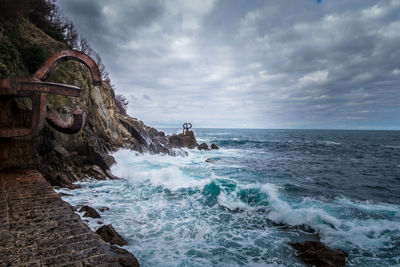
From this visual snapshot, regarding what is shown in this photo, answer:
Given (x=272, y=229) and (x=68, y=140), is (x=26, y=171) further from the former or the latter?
(x=272, y=229)

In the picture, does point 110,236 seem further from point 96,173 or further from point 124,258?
point 96,173

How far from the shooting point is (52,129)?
7543mm

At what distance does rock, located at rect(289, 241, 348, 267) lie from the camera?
14.8 ft

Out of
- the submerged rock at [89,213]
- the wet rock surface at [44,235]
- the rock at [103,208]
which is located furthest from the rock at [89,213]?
the wet rock surface at [44,235]

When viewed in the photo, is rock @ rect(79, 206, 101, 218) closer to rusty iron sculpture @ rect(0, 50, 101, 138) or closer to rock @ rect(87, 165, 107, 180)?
rusty iron sculpture @ rect(0, 50, 101, 138)

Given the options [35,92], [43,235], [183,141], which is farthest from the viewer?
[183,141]

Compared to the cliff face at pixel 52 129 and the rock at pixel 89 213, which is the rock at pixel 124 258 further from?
the cliff face at pixel 52 129

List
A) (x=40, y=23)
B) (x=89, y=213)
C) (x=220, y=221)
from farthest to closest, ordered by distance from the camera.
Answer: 1. (x=40, y=23)
2. (x=220, y=221)
3. (x=89, y=213)

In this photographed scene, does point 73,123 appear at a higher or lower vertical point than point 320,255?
higher

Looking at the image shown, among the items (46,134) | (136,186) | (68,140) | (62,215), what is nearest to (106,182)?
(136,186)

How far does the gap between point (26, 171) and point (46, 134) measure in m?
2.14

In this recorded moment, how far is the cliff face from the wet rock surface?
2.61 m

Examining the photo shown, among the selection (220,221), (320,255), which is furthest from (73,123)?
(320,255)

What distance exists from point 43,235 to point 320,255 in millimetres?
5162
